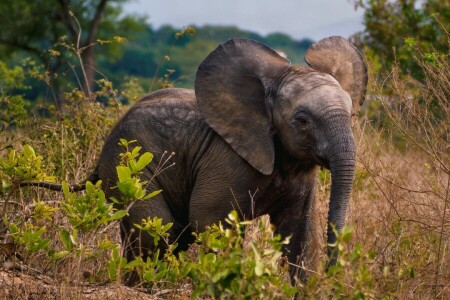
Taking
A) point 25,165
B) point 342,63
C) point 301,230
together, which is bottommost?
point 301,230

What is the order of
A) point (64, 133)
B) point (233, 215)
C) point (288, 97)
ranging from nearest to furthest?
point (233, 215), point (288, 97), point (64, 133)


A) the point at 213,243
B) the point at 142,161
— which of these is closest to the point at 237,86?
the point at 142,161

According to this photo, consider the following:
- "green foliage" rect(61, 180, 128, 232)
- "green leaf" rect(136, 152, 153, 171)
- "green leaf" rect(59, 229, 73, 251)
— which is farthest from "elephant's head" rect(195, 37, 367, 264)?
"green leaf" rect(59, 229, 73, 251)

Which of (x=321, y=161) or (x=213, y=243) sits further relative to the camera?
(x=321, y=161)

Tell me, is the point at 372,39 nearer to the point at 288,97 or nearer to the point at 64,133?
the point at 64,133

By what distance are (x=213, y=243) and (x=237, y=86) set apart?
2.41 m

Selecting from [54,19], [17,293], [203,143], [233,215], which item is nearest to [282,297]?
[233,215]

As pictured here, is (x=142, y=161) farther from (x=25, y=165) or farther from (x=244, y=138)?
(x=244, y=138)

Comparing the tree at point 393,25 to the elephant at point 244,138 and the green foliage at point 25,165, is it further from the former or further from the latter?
the green foliage at point 25,165

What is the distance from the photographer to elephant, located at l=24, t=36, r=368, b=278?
22.9ft

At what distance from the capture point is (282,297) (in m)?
5.57

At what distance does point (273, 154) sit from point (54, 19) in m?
25.7

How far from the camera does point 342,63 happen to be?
7406 millimetres

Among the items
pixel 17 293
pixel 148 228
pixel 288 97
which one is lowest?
pixel 17 293
